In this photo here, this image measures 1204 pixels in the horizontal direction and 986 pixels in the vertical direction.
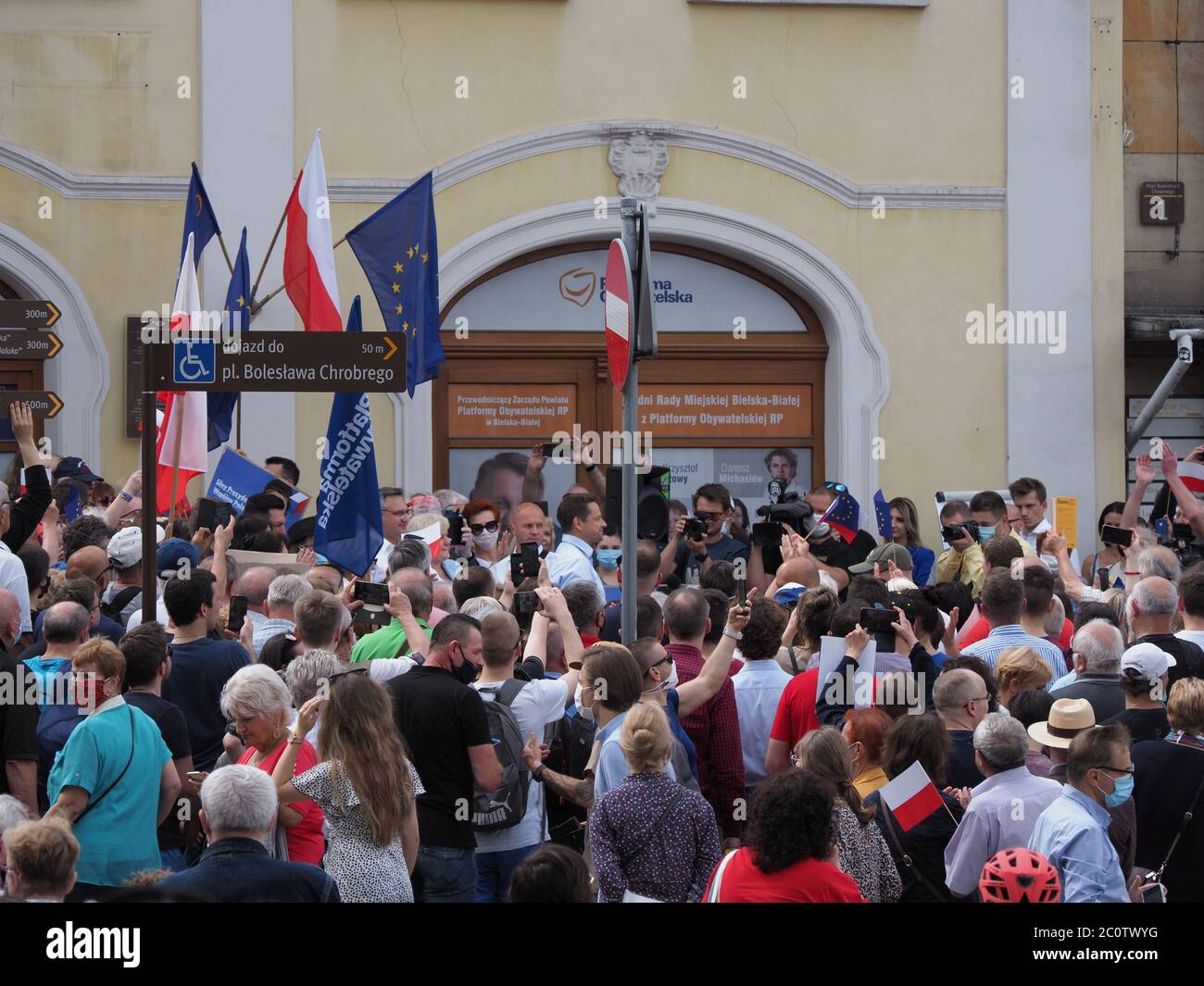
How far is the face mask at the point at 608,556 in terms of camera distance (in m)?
9.59

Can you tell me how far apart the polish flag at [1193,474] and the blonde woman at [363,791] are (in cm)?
763

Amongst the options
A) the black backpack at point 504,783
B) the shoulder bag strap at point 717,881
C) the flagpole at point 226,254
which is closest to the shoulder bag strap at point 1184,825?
the shoulder bag strap at point 717,881

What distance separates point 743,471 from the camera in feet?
50.5

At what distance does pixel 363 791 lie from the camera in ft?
18.3

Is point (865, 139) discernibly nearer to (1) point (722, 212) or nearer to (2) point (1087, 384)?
(1) point (722, 212)

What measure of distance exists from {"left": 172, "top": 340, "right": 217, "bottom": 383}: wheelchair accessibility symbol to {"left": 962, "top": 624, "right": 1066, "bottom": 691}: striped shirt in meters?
3.58

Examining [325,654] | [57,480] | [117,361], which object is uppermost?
[117,361]

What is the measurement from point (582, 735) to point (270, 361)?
6.80ft

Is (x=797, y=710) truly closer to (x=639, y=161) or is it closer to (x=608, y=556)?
(x=608, y=556)

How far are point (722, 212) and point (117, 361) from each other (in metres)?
5.31

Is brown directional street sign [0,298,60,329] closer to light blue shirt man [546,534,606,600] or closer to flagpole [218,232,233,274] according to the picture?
flagpole [218,232,233,274]

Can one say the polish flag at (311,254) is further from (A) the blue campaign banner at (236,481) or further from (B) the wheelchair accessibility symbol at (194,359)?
(B) the wheelchair accessibility symbol at (194,359)
